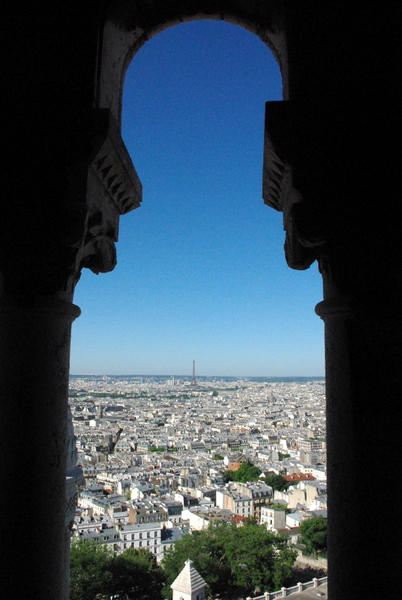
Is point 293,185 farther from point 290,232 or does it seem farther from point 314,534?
point 314,534

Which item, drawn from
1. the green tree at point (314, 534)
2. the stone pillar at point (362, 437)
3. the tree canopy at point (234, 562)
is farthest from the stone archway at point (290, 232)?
the green tree at point (314, 534)

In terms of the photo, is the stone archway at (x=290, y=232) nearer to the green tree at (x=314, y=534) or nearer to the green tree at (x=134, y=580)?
the green tree at (x=134, y=580)

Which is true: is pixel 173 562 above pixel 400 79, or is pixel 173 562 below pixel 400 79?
below

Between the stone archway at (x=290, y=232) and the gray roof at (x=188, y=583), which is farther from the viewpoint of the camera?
the gray roof at (x=188, y=583)

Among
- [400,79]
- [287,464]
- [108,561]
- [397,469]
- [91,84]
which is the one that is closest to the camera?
[397,469]

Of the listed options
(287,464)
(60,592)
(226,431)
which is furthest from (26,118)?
(226,431)

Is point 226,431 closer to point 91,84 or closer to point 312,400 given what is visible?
point 312,400

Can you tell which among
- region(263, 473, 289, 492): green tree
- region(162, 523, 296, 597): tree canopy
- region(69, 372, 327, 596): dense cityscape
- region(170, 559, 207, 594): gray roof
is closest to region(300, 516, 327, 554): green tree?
region(69, 372, 327, 596): dense cityscape
